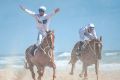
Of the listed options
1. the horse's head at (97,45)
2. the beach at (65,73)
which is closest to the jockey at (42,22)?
the horse's head at (97,45)

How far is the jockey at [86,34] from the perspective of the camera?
26422 millimetres

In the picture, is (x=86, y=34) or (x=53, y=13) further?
(x=86, y=34)

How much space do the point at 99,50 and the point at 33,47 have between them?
3.65 meters

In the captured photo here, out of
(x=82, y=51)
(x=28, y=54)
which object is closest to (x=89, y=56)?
(x=82, y=51)

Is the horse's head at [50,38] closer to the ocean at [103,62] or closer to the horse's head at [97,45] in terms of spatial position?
the horse's head at [97,45]

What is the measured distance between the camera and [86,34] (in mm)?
26812

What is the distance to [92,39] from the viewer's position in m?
25.8

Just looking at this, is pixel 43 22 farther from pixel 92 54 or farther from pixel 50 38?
pixel 92 54

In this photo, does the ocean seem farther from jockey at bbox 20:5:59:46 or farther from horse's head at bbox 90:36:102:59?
jockey at bbox 20:5:59:46

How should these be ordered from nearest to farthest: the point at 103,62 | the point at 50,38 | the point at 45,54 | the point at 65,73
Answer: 1. the point at 50,38
2. the point at 45,54
3. the point at 65,73
4. the point at 103,62

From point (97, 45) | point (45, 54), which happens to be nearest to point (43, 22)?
point (45, 54)

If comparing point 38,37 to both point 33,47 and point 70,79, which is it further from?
point 70,79

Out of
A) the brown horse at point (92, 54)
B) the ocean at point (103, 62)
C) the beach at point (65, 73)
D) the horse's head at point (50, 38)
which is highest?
the horse's head at point (50, 38)

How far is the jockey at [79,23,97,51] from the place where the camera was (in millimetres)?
26422
